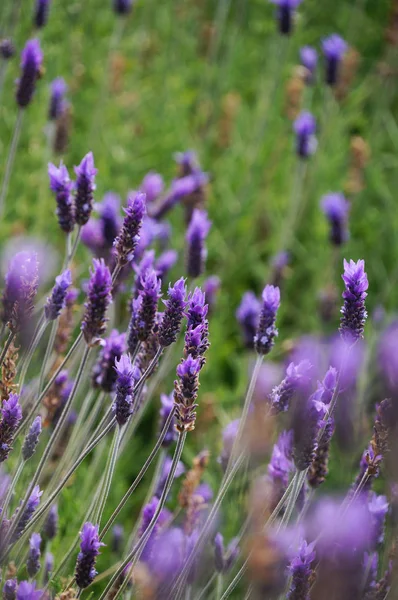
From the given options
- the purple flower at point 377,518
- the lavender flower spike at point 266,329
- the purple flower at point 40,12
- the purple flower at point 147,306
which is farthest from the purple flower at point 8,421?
the purple flower at point 40,12

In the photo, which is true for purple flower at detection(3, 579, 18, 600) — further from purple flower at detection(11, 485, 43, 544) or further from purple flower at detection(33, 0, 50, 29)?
purple flower at detection(33, 0, 50, 29)

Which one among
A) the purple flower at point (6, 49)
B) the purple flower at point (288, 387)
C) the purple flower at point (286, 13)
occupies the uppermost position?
the purple flower at point (286, 13)

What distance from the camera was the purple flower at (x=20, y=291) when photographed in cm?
126

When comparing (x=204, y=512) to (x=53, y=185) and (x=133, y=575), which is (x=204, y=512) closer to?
(x=133, y=575)

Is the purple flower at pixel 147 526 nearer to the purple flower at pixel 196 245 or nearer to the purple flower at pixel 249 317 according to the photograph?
the purple flower at pixel 196 245

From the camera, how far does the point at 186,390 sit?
1.16 metres

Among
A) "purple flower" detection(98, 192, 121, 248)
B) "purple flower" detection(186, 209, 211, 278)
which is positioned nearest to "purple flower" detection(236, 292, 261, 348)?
"purple flower" detection(186, 209, 211, 278)

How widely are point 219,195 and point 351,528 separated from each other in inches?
104

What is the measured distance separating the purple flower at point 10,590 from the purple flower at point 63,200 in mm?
644

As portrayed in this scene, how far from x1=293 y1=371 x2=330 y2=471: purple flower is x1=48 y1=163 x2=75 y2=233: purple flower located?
61 centimetres

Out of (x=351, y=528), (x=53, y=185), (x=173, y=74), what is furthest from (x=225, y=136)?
(x=351, y=528)

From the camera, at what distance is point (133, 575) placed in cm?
146

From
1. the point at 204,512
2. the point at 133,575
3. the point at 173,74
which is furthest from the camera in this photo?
the point at 173,74

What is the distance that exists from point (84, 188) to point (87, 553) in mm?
664
